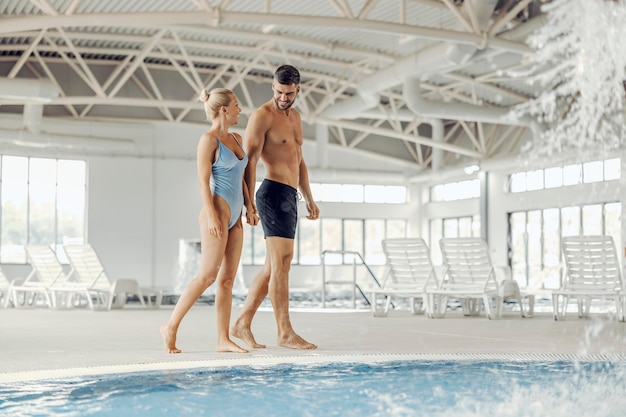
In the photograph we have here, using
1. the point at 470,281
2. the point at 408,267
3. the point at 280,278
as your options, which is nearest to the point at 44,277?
the point at 408,267

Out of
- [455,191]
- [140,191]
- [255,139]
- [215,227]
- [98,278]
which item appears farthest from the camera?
[455,191]

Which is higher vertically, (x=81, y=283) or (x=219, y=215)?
(x=219, y=215)

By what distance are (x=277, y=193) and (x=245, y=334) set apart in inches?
34.4

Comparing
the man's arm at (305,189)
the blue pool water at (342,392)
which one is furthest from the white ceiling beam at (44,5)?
the blue pool water at (342,392)

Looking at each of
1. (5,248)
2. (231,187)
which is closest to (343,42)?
(5,248)

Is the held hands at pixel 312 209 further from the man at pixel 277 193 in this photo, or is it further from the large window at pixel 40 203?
the large window at pixel 40 203

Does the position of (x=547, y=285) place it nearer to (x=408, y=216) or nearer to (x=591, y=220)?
(x=591, y=220)

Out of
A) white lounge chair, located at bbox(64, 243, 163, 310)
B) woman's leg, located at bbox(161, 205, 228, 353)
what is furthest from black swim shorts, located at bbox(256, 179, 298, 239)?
white lounge chair, located at bbox(64, 243, 163, 310)

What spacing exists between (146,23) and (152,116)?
1195cm

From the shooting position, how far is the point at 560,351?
17.3 ft

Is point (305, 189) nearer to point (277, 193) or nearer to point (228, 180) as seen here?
point (277, 193)

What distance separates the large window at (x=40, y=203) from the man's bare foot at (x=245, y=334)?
18191mm

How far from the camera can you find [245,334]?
17.9 ft

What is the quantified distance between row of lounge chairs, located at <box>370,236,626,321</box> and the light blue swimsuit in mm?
4751
